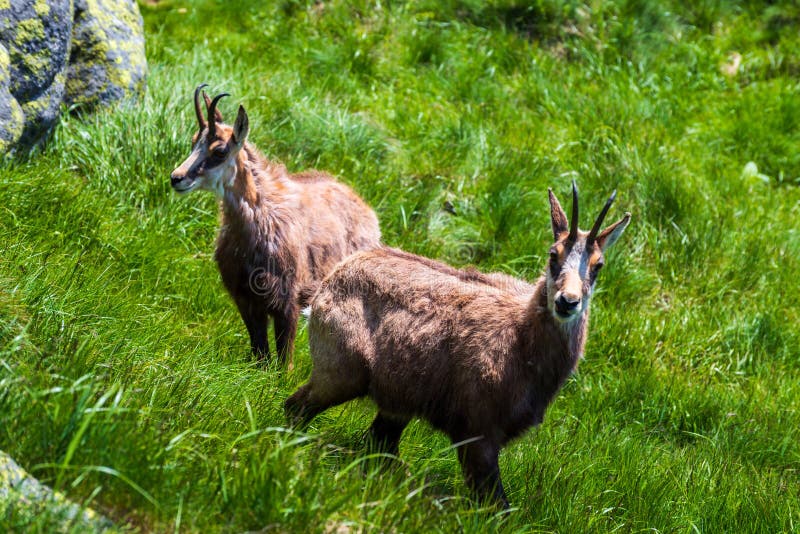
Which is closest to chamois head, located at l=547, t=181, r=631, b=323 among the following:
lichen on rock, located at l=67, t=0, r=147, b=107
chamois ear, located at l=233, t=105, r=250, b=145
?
chamois ear, located at l=233, t=105, r=250, b=145

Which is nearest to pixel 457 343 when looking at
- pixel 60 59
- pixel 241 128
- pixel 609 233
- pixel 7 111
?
pixel 609 233

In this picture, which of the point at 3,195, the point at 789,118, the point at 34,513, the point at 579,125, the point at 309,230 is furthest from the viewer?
the point at 789,118

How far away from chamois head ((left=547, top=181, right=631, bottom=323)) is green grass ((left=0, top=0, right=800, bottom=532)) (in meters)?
1.02

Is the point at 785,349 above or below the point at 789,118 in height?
below

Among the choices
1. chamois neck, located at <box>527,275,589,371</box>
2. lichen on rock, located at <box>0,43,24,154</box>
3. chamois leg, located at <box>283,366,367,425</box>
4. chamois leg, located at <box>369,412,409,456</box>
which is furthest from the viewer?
lichen on rock, located at <box>0,43,24,154</box>

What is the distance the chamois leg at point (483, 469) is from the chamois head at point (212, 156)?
105 inches

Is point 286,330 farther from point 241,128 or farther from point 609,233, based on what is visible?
point 609,233

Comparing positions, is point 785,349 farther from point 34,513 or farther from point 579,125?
point 34,513

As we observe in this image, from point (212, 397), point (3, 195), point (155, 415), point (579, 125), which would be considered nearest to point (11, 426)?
point (155, 415)

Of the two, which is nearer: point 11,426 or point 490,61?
point 11,426

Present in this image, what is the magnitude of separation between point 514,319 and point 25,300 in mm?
2535

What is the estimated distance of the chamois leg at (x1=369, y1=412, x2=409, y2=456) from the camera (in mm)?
5215

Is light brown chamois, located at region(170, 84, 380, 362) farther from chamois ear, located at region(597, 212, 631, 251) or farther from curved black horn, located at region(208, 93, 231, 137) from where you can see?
chamois ear, located at region(597, 212, 631, 251)

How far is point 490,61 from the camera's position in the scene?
33.7ft
